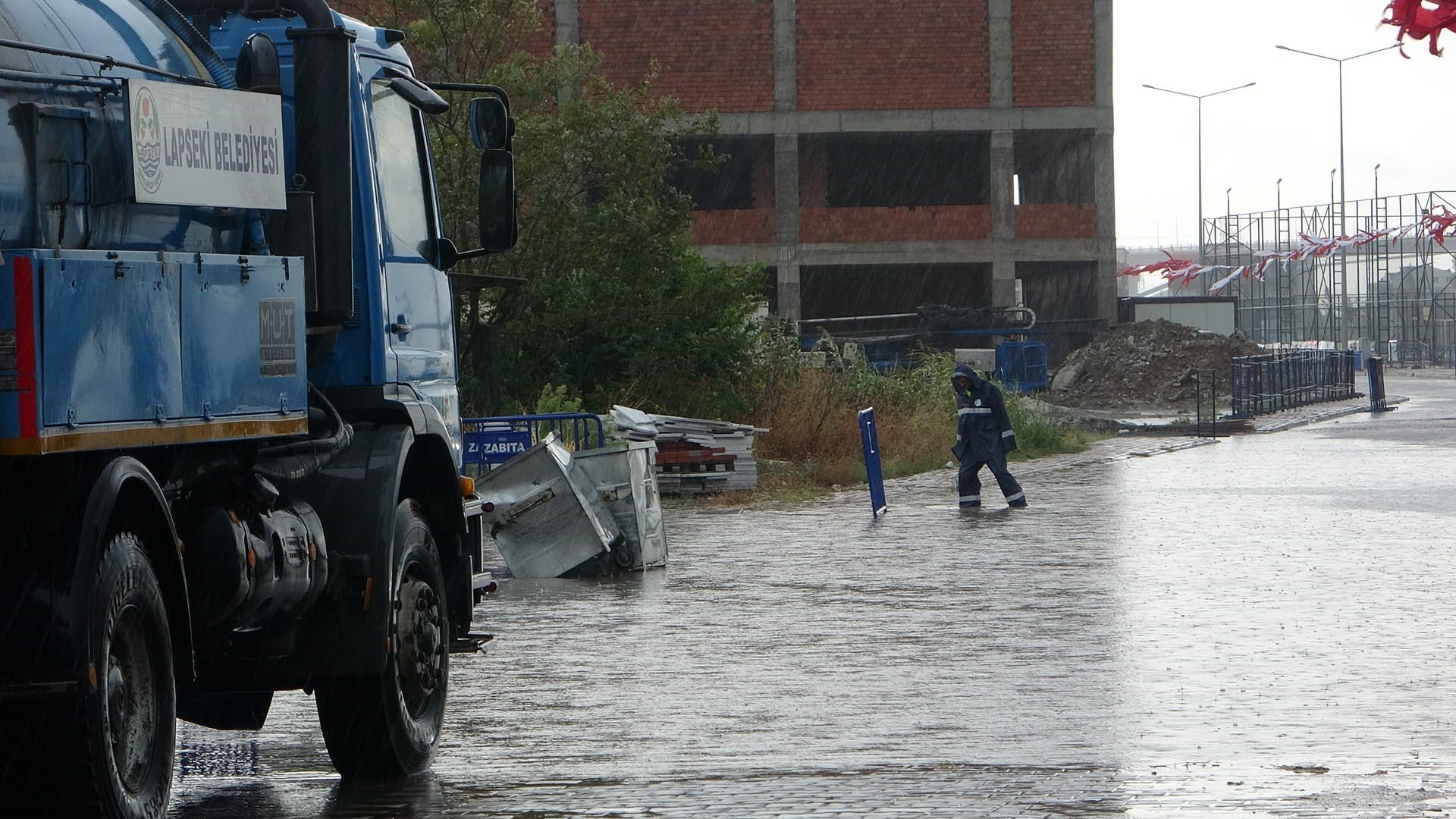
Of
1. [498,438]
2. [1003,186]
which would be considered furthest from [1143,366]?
[498,438]

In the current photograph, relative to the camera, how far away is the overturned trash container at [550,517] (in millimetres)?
15023

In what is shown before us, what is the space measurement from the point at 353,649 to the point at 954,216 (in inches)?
1847

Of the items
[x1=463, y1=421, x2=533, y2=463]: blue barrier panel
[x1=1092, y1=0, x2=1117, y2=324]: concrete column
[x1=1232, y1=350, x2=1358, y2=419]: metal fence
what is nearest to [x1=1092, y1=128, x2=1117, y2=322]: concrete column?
[x1=1092, y1=0, x2=1117, y2=324]: concrete column

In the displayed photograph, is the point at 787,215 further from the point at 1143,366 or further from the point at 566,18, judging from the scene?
the point at 1143,366

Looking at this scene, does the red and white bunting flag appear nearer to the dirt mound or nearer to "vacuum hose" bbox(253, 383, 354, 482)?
the dirt mound

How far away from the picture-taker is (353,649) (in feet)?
24.6

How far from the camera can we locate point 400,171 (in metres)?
8.91

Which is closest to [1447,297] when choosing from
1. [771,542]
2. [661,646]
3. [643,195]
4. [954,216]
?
[954,216]

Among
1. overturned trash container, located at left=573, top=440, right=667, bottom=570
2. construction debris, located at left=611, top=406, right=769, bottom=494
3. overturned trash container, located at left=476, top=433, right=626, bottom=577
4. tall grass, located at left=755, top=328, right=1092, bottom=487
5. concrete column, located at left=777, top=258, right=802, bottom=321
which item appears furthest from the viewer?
concrete column, located at left=777, top=258, right=802, bottom=321

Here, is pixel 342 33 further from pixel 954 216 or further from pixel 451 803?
pixel 954 216

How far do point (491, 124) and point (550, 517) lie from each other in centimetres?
617

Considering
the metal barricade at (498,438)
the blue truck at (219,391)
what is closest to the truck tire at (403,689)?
the blue truck at (219,391)

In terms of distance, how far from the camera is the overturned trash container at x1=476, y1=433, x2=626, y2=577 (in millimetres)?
15023

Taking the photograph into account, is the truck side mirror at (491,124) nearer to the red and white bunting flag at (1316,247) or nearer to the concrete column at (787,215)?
the concrete column at (787,215)
